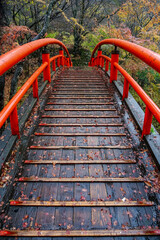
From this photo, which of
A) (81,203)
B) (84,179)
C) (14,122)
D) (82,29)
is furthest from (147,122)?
(82,29)

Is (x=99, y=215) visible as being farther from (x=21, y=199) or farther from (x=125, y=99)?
(x=125, y=99)

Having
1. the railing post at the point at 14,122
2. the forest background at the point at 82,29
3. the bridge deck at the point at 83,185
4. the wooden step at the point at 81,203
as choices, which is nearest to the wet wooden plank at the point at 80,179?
the bridge deck at the point at 83,185

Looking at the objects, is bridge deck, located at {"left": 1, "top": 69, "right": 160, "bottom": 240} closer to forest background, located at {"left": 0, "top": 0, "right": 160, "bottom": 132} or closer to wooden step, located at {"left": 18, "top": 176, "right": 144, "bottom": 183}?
wooden step, located at {"left": 18, "top": 176, "right": 144, "bottom": 183}

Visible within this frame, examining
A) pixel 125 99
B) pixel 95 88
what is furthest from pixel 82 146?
pixel 95 88

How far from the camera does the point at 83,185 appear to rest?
2088mm

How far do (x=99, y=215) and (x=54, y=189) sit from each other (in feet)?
1.75

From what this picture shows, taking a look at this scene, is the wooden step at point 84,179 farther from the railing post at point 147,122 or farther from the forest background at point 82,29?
the forest background at point 82,29

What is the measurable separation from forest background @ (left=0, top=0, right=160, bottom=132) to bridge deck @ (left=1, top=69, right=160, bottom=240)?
183 inches

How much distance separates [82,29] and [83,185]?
1329 cm

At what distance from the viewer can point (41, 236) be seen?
1589 mm

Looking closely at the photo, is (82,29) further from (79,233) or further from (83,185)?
(79,233)

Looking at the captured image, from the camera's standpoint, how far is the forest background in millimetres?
8195

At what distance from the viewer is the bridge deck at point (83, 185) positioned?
5.46 feet

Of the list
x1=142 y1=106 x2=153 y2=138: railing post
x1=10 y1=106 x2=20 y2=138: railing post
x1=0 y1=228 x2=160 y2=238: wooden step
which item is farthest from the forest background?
x1=0 y1=228 x2=160 y2=238: wooden step
